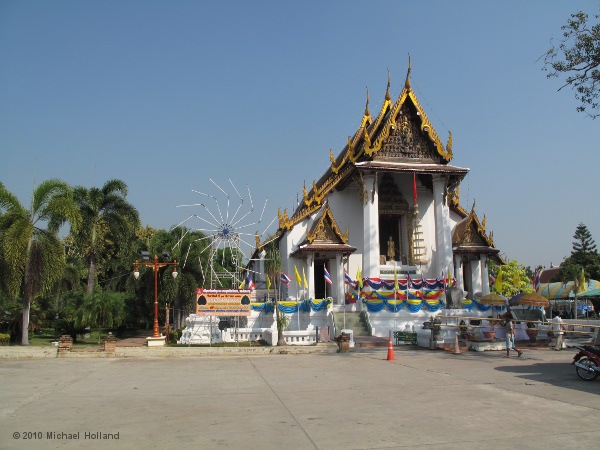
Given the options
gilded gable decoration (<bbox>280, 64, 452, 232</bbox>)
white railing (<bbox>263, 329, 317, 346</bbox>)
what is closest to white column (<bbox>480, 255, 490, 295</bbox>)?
gilded gable decoration (<bbox>280, 64, 452, 232</bbox>)

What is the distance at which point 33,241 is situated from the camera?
21.8 metres

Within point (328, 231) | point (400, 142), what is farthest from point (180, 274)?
point (400, 142)

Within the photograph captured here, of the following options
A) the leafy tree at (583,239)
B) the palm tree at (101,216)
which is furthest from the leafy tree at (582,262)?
the palm tree at (101,216)

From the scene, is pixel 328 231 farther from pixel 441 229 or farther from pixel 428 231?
pixel 428 231

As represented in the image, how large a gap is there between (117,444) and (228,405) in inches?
103

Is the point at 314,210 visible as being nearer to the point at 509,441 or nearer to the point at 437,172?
the point at 437,172

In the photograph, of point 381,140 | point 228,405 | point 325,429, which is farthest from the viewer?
point 381,140

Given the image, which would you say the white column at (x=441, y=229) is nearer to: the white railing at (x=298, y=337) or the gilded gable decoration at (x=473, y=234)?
the gilded gable decoration at (x=473, y=234)

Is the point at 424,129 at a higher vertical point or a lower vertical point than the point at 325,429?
higher

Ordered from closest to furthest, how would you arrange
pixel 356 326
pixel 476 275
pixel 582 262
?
pixel 356 326
pixel 476 275
pixel 582 262

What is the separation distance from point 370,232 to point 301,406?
2056 centimetres

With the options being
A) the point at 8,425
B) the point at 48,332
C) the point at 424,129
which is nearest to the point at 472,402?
the point at 8,425

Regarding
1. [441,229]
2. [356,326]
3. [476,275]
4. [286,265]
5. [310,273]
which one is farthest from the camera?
[476,275]

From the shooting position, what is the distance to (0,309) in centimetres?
2531
